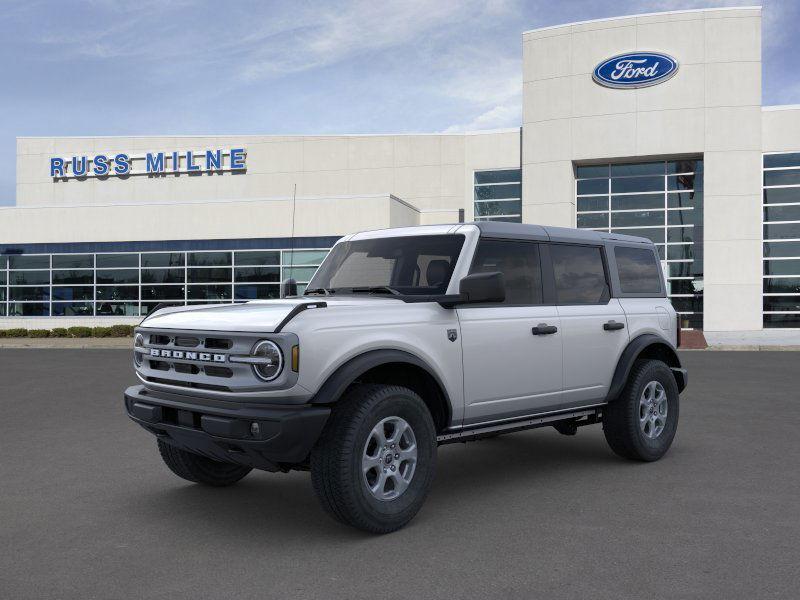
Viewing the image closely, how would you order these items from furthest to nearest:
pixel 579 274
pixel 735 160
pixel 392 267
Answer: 1. pixel 735 160
2. pixel 579 274
3. pixel 392 267

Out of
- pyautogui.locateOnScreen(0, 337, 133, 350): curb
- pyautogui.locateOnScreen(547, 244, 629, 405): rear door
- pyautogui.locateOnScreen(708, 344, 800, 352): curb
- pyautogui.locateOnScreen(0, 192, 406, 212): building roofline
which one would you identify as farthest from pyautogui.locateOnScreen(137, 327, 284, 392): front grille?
pyautogui.locateOnScreen(0, 192, 406, 212): building roofline

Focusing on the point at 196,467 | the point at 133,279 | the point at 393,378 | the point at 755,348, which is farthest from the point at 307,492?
the point at 133,279

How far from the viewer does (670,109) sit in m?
31.9

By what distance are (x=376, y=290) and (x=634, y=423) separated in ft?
8.84

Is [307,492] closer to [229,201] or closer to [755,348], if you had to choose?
[755,348]

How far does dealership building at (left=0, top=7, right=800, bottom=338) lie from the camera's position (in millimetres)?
31562

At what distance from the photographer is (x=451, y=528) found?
5141 mm

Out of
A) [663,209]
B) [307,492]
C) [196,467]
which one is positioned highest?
[663,209]

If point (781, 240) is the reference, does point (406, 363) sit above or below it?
below

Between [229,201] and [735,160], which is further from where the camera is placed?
[229,201]

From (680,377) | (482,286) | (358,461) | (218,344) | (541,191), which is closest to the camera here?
(358,461)

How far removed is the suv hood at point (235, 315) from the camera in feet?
15.8

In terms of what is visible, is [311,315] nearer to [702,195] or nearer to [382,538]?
[382,538]

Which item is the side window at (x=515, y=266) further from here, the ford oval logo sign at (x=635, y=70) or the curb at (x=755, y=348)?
the ford oval logo sign at (x=635, y=70)
